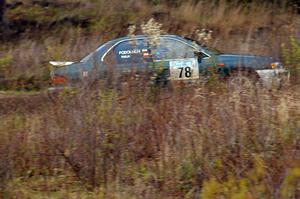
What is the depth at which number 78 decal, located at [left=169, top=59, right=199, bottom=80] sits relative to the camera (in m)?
7.84

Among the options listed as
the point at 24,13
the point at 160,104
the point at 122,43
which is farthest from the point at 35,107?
the point at 24,13

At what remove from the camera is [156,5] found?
71.3 feet

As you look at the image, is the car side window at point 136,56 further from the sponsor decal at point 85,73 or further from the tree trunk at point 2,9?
the tree trunk at point 2,9

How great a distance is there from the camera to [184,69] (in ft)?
27.7

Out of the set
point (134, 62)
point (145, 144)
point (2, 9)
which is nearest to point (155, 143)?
point (145, 144)

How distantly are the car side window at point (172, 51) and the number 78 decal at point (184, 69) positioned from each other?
0.34 ft

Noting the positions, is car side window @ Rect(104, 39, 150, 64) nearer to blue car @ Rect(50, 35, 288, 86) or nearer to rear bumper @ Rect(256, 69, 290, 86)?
blue car @ Rect(50, 35, 288, 86)

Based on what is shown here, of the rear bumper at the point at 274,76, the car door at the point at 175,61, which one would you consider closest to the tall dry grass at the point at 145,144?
the rear bumper at the point at 274,76

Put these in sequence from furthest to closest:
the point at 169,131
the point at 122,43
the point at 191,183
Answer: the point at 122,43
the point at 169,131
the point at 191,183

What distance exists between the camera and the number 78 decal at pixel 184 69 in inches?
309

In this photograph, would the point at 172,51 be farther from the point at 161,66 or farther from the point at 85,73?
the point at 85,73

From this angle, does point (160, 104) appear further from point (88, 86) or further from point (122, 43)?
point (122, 43)

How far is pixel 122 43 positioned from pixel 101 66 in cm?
404

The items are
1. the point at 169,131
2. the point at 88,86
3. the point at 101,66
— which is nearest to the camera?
the point at 169,131
